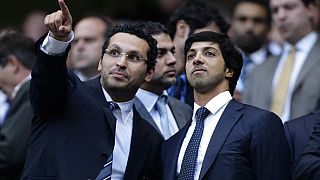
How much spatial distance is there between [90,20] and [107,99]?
320 cm

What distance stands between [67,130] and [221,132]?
0.95 meters

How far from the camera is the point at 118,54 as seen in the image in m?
6.35

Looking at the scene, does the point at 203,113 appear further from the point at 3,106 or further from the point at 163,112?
the point at 3,106

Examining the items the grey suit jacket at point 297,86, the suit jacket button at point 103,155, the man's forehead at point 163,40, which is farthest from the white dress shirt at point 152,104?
the grey suit jacket at point 297,86

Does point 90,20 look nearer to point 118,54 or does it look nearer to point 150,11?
point 150,11

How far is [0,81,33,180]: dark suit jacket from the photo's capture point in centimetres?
771

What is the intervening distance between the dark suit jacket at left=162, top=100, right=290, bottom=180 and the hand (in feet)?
3.71

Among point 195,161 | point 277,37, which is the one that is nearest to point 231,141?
point 195,161

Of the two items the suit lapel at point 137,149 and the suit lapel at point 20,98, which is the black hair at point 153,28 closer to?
the suit lapel at point 137,149

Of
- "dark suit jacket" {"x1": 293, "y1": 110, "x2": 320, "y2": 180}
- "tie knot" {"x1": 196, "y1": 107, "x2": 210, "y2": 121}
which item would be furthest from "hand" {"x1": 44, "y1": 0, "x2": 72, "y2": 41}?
"dark suit jacket" {"x1": 293, "y1": 110, "x2": 320, "y2": 180}

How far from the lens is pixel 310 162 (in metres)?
5.84

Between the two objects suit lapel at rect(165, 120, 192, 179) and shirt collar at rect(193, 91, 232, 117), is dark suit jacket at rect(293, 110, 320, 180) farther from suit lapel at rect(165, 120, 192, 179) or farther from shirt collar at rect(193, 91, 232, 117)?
suit lapel at rect(165, 120, 192, 179)

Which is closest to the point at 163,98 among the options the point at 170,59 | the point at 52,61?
the point at 170,59

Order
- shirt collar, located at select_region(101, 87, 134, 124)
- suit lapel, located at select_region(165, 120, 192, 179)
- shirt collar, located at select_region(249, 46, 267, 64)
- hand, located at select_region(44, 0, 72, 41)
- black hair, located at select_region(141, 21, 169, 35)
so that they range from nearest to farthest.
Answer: hand, located at select_region(44, 0, 72, 41) → suit lapel, located at select_region(165, 120, 192, 179) → shirt collar, located at select_region(101, 87, 134, 124) → black hair, located at select_region(141, 21, 169, 35) → shirt collar, located at select_region(249, 46, 267, 64)
